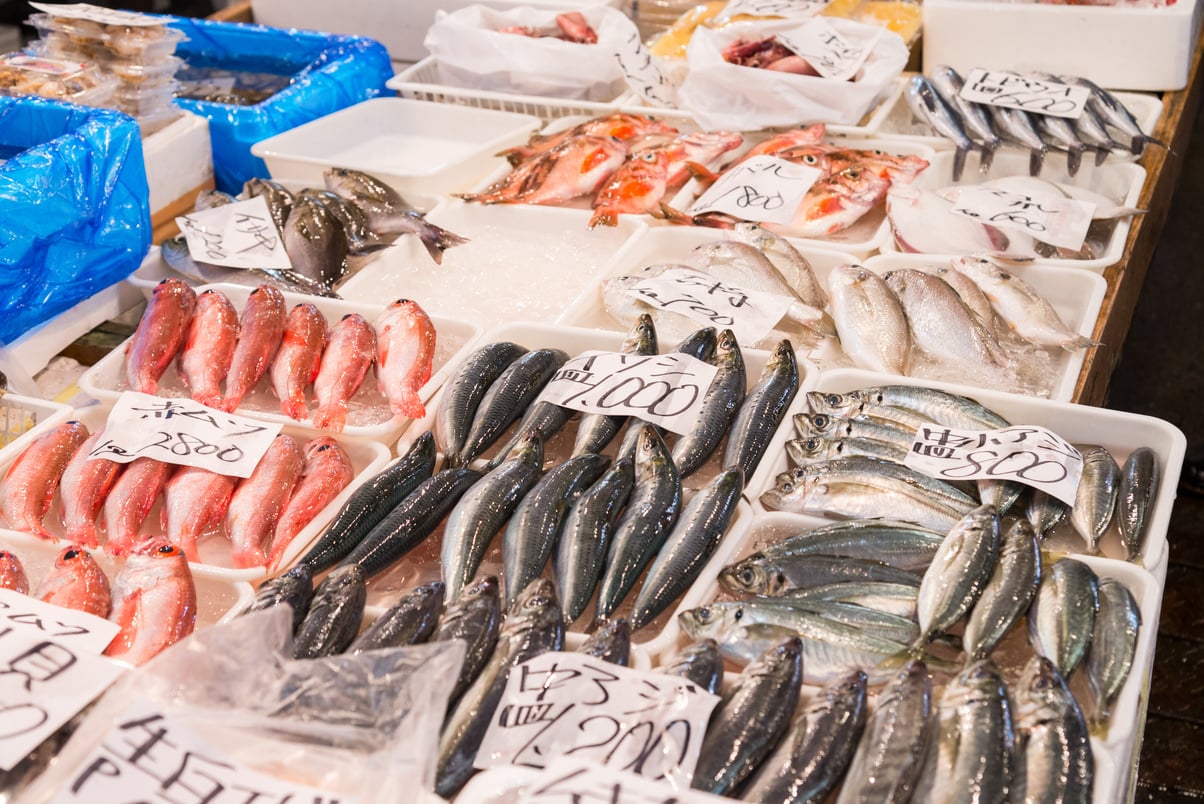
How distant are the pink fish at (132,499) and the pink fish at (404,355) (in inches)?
18.1

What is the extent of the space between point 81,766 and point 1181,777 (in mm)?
2768

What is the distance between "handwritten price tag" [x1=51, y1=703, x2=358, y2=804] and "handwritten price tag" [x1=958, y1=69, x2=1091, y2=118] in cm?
293

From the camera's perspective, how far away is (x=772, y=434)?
2.15m

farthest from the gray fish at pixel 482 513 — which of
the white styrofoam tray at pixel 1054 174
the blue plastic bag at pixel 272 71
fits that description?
the blue plastic bag at pixel 272 71

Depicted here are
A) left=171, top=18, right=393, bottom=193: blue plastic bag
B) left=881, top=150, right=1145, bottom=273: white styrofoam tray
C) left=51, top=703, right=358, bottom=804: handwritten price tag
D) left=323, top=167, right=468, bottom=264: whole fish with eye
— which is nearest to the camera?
left=51, top=703, right=358, bottom=804: handwritten price tag

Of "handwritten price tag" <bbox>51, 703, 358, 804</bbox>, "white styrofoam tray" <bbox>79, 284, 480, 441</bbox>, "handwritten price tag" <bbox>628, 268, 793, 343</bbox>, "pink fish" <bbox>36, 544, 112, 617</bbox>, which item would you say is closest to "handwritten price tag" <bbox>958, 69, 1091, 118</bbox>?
"handwritten price tag" <bbox>628, 268, 793, 343</bbox>

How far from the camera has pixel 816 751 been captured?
1.43 m

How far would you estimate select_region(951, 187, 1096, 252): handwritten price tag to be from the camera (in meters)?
2.86

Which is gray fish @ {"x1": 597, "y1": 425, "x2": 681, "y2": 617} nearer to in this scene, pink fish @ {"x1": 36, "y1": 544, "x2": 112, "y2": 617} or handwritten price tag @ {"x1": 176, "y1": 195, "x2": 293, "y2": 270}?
pink fish @ {"x1": 36, "y1": 544, "x2": 112, "y2": 617}

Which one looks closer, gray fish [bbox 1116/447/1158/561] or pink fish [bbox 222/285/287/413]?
gray fish [bbox 1116/447/1158/561]

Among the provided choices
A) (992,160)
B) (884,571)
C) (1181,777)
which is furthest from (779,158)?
(1181,777)

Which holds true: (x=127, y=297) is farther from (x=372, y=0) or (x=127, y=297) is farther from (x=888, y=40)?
(x=888, y=40)

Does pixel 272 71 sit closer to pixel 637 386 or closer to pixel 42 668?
pixel 637 386

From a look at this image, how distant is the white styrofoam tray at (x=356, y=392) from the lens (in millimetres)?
2287
